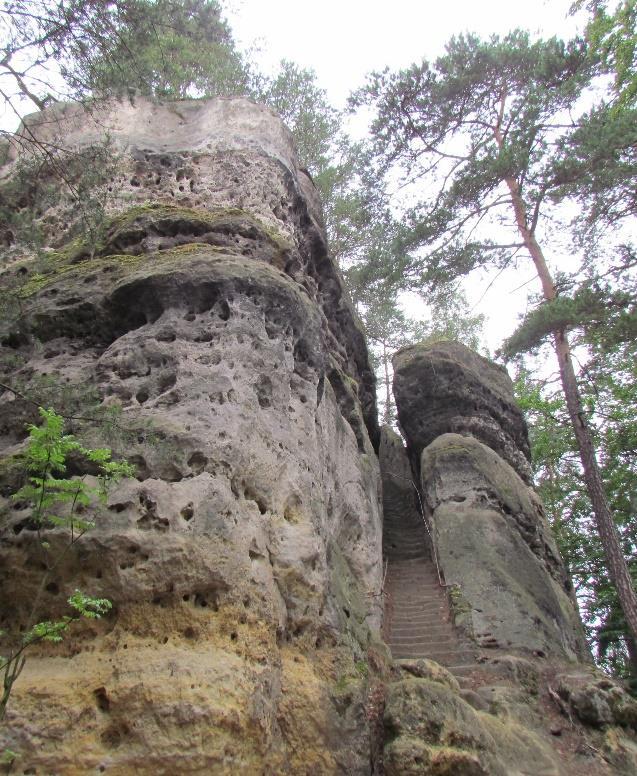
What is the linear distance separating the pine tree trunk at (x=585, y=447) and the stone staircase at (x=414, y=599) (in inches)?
125

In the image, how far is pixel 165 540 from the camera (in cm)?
502

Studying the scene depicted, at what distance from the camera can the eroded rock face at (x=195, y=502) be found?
13.9 ft

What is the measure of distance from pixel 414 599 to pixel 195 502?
8.01 meters

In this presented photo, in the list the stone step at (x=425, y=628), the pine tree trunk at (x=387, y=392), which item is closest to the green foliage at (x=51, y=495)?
the stone step at (x=425, y=628)

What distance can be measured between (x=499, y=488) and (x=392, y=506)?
13.3 ft

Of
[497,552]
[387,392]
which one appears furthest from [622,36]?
[387,392]

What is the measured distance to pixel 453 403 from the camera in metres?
15.2

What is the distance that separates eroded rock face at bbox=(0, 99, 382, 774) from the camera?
4.24 meters

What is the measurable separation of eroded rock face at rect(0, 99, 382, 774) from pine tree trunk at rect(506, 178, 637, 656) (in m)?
4.76

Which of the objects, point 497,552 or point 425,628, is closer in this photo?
point 425,628

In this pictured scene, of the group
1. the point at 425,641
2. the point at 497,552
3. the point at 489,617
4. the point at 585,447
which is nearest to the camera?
the point at 489,617

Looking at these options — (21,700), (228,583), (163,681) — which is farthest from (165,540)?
(21,700)

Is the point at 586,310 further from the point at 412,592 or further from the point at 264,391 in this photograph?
the point at 264,391

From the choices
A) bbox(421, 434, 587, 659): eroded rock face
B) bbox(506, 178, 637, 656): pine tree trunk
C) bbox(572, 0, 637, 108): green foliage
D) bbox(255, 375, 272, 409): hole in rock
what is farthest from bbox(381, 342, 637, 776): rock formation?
A: bbox(572, 0, 637, 108): green foliage
